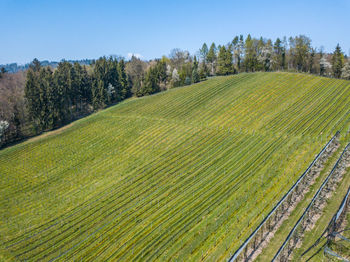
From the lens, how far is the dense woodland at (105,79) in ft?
216

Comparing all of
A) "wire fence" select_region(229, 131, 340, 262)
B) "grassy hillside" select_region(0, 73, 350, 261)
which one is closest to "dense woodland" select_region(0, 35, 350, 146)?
"grassy hillside" select_region(0, 73, 350, 261)

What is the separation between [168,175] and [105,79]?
6706cm

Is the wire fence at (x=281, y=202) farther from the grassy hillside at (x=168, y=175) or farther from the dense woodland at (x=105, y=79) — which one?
the dense woodland at (x=105, y=79)

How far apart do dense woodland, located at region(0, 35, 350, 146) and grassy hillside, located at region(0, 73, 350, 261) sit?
13.2m

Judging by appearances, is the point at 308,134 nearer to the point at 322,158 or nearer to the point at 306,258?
the point at 322,158

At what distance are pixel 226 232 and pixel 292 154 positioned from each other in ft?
54.8

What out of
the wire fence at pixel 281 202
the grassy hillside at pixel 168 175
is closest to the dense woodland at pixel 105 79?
the grassy hillside at pixel 168 175

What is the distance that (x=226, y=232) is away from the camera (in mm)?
21547

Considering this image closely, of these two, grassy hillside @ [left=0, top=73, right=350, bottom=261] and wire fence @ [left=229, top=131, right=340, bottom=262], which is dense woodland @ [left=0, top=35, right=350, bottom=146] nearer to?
grassy hillside @ [left=0, top=73, right=350, bottom=261]

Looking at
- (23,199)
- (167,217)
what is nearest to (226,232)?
(167,217)

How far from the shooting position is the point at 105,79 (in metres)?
90.1

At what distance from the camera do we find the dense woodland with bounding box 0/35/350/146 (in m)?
65.9

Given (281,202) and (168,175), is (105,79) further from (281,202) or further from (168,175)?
(281,202)

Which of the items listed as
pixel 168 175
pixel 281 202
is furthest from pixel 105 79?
pixel 281 202
